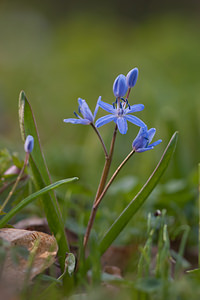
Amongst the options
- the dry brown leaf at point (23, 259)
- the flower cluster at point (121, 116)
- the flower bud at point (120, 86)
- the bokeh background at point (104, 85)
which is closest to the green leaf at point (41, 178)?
the dry brown leaf at point (23, 259)

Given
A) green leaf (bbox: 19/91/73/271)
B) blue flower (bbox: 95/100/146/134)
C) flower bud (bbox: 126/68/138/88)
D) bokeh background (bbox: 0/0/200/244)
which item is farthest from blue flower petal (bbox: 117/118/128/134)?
bokeh background (bbox: 0/0/200/244)

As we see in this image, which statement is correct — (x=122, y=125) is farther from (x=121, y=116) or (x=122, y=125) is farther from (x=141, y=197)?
(x=141, y=197)

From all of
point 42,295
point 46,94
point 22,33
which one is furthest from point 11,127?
→ point 22,33

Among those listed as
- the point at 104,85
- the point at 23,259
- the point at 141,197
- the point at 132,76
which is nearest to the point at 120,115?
the point at 132,76

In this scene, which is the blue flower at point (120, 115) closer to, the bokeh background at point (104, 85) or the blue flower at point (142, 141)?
the blue flower at point (142, 141)

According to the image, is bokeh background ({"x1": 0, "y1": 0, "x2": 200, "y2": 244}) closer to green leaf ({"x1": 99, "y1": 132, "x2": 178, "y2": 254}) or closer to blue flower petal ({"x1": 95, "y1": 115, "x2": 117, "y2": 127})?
green leaf ({"x1": 99, "y1": 132, "x2": 178, "y2": 254})

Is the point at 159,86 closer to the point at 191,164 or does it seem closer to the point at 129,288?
the point at 191,164
